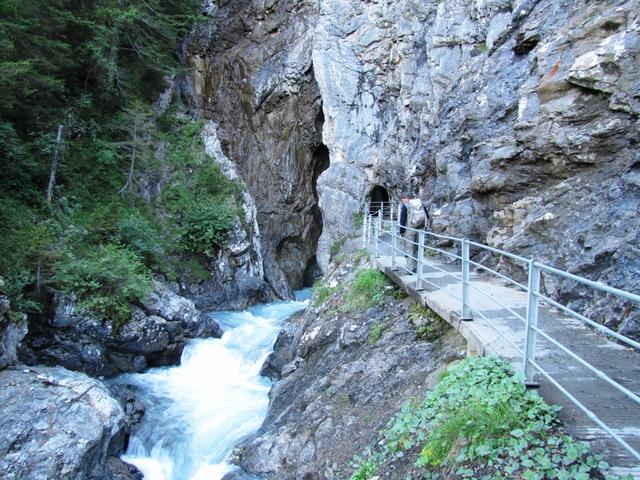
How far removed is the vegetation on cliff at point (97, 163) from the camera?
1140 centimetres

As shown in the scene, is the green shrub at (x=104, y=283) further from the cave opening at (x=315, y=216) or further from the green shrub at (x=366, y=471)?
the cave opening at (x=315, y=216)

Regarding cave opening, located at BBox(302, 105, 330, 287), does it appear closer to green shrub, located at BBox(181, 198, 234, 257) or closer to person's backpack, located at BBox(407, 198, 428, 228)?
green shrub, located at BBox(181, 198, 234, 257)

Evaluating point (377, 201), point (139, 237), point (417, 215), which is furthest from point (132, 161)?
point (417, 215)

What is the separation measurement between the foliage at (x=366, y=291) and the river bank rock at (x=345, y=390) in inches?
7.2

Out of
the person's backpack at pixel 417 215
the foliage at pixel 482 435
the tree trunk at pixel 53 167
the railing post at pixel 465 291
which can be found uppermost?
the tree trunk at pixel 53 167

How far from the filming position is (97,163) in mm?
16922

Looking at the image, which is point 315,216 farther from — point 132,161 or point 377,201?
point 132,161

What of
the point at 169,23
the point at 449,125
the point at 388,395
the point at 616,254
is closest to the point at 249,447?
the point at 388,395

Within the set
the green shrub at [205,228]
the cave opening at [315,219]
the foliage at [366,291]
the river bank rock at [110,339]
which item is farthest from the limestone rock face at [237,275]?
the foliage at [366,291]

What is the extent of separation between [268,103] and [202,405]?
17.1 metres

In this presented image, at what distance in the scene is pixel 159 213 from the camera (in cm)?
1789

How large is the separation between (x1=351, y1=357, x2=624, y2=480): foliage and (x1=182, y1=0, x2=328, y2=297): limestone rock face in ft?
59.8

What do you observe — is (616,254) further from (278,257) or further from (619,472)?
(278,257)

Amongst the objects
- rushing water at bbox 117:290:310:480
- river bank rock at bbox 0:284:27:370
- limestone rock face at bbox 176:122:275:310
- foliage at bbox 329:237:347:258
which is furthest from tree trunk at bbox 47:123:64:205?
foliage at bbox 329:237:347:258
